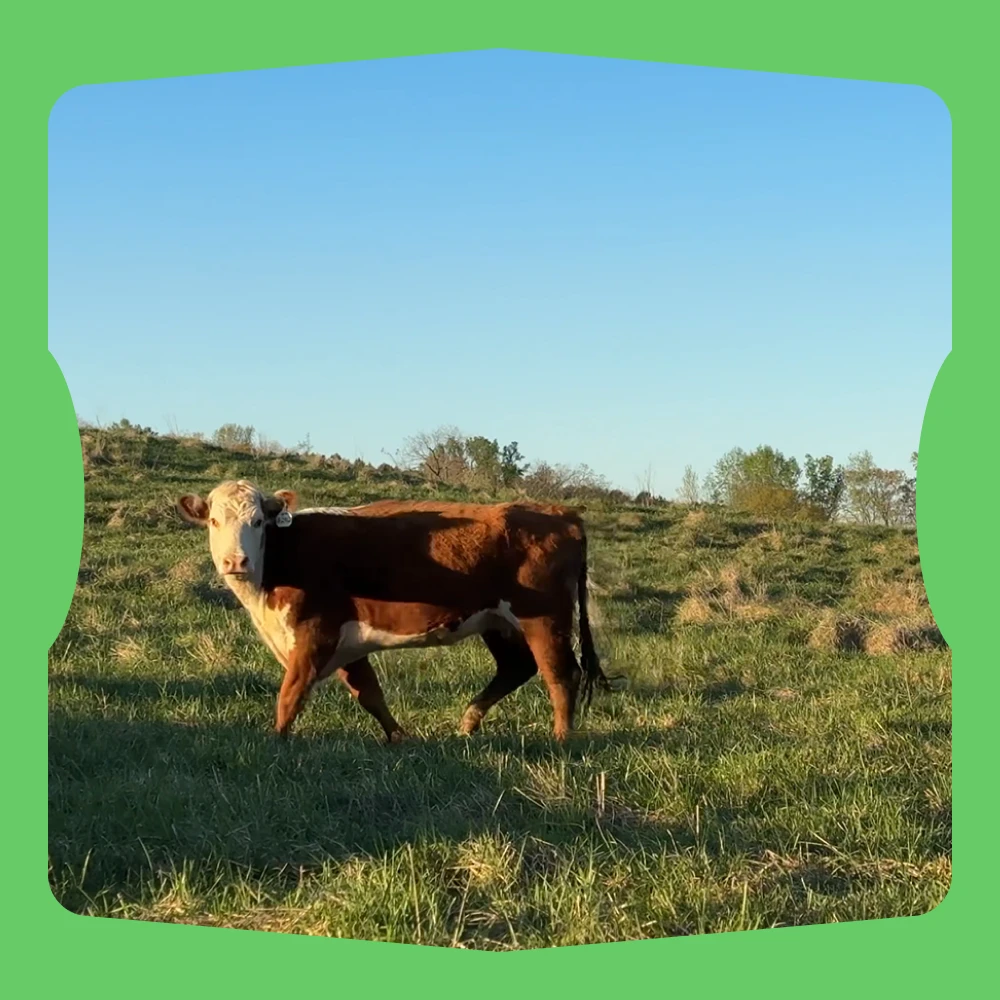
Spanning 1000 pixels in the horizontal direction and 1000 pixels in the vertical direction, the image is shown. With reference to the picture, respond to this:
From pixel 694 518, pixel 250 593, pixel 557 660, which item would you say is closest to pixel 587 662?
pixel 557 660

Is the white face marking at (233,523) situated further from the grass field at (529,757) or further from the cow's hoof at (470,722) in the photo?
the cow's hoof at (470,722)

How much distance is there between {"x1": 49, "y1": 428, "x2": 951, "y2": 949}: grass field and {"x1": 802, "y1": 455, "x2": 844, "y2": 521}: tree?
246 mm

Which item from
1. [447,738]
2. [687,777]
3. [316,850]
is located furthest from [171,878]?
[687,777]

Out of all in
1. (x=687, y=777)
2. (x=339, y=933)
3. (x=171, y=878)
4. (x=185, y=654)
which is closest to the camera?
(x=339, y=933)

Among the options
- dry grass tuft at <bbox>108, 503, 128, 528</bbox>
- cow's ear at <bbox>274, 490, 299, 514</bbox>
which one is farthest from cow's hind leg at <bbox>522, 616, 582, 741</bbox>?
dry grass tuft at <bbox>108, 503, 128, 528</bbox>

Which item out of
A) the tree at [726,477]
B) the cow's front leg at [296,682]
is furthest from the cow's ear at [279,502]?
the tree at [726,477]

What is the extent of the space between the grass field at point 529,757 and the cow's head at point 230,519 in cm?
10

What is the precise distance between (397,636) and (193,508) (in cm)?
138

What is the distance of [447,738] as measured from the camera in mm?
9008

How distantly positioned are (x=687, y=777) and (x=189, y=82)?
4.50 m

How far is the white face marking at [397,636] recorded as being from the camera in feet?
30.7

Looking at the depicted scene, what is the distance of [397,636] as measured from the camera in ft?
30.7

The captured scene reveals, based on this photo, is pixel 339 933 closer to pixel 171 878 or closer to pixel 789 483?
pixel 171 878

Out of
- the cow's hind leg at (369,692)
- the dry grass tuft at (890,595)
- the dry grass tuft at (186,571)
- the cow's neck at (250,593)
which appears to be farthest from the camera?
the dry grass tuft at (186,571)
